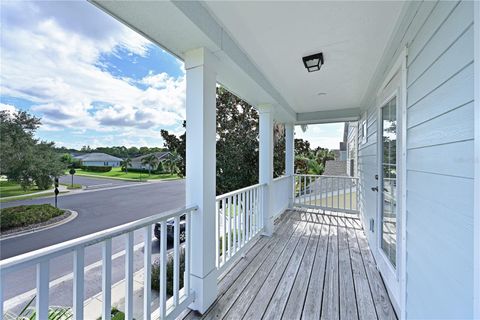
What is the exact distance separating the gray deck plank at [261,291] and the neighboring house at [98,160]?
2.34 metres

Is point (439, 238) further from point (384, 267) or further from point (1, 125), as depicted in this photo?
point (1, 125)

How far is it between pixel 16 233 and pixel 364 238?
485cm

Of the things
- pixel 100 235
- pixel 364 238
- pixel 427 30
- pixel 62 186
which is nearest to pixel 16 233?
pixel 62 186

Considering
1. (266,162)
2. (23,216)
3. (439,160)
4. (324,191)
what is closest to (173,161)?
(266,162)

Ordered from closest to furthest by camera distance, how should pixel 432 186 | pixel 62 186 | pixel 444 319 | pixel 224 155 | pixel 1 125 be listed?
Result: pixel 444 319 → pixel 432 186 → pixel 1 125 → pixel 62 186 → pixel 224 155

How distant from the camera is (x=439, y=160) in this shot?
3.43 ft

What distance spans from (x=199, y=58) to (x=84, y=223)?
13.4 feet

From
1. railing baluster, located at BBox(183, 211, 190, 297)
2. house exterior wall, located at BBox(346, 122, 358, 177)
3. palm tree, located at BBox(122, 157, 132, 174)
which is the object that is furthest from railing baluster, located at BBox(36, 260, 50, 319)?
house exterior wall, located at BBox(346, 122, 358, 177)

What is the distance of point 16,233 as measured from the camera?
90.2 inches

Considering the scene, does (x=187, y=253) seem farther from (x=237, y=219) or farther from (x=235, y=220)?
(x=237, y=219)

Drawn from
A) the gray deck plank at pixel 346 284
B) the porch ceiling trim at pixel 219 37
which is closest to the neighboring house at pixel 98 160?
the porch ceiling trim at pixel 219 37

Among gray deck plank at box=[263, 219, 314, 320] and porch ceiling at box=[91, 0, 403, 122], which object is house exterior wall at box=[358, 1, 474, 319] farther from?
gray deck plank at box=[263, 219, 314, 320]

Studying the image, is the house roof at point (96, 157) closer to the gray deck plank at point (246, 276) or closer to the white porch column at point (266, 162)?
the gray deck plank at point (246, 276)

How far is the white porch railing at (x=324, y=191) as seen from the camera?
16.7ft
